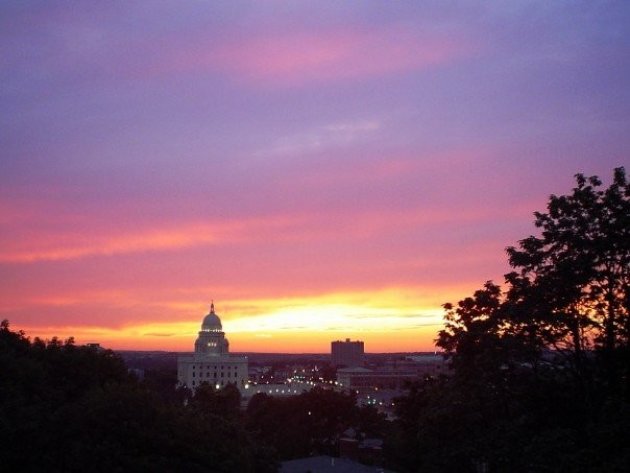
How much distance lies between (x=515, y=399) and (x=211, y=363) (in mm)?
158172

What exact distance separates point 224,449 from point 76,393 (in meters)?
7.57

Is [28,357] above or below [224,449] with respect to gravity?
above

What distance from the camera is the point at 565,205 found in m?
24.5

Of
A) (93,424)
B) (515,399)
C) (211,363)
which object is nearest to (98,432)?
(93,424)

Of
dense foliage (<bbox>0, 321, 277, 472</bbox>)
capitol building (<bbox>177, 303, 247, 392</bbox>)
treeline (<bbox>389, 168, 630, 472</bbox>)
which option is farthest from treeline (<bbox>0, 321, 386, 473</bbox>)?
capitol building (<bbox>177, 303, 247, 392</bbox>)

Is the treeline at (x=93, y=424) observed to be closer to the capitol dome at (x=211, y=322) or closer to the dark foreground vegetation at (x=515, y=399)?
the dark foreground vegetation at (x=515, y=399)

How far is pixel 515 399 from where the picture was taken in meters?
25.7

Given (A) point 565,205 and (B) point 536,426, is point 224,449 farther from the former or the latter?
(A) point 565,205

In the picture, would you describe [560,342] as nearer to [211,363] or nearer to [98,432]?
[98,432]

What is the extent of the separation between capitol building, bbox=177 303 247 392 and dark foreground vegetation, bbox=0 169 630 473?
149m

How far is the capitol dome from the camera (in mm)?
185938

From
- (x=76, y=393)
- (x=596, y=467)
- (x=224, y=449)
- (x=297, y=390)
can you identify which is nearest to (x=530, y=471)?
(x=596, y=467)

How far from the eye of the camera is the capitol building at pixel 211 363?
179500 mm

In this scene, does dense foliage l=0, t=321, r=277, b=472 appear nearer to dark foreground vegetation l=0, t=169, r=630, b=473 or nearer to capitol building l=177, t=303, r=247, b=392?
dark foreground vegetation l=0, t=169, r=630, b=473
